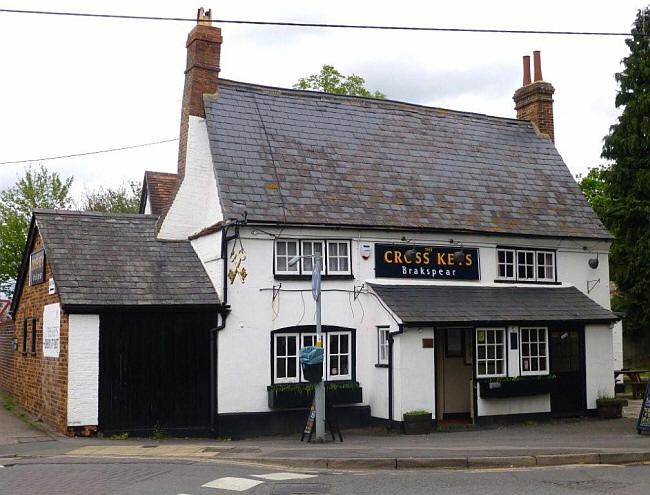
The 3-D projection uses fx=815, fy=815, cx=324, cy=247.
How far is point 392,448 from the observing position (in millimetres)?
14359

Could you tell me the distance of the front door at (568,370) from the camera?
64.3 ft

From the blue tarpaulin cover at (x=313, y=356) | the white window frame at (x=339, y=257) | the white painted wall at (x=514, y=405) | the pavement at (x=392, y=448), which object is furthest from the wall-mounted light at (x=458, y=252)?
the blue tarpaulin cover at (x=313, y=356)

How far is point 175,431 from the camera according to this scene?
17156mm

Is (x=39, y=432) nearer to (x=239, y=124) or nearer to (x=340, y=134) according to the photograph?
(x=239, y=124)

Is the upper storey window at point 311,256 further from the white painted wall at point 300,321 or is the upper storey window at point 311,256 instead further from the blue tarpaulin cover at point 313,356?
the blue tarpaulin cover at point 313,356

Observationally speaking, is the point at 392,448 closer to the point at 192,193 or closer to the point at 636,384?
the point at 192,193

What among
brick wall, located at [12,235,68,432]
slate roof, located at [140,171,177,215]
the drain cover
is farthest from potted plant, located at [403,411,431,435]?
slate roof, located at [140,171,177,215]

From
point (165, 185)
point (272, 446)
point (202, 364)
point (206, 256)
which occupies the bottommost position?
point (272, 446)

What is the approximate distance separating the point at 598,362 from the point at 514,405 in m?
2.74

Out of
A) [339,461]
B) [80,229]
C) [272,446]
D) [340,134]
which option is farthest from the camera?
[340,134]

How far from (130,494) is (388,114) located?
1458 centimetres

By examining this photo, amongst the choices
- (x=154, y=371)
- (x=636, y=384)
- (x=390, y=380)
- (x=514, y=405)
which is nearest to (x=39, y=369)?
(x=154, y=371)

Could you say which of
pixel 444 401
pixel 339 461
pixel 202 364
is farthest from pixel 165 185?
pixel 339 461

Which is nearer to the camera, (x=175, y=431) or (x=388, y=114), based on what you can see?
(x=175, y=431)
